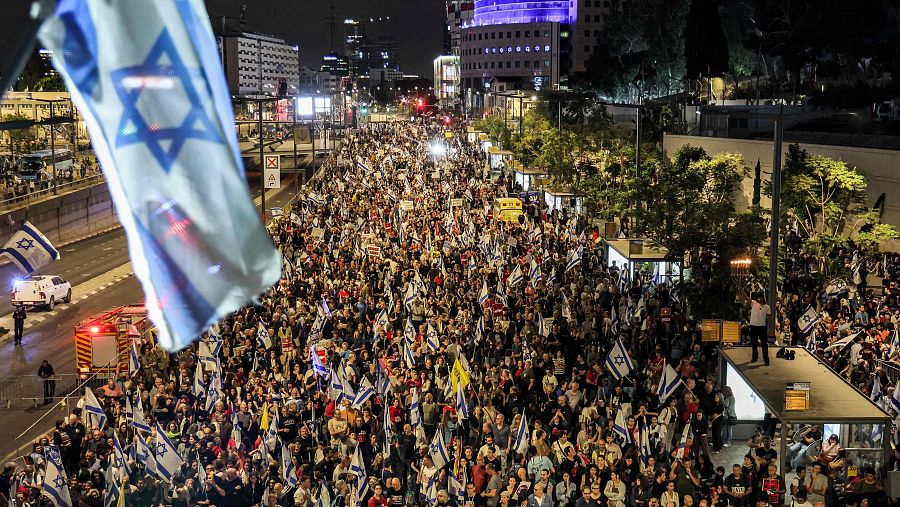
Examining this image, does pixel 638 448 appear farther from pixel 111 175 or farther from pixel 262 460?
pixel 111 175

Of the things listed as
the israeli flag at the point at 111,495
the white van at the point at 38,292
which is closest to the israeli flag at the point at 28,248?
the israeli flag at the point at 111,495

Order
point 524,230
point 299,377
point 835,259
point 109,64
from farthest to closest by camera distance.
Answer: point 524,230, point 835,259, point 299,377, point 109,64

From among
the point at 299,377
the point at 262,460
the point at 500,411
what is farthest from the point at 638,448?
the point at 299,377

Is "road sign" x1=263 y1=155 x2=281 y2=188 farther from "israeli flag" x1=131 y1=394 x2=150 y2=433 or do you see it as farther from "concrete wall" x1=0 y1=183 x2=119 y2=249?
"israeli flag" x1=131 y1=394 x2=150 y2=433

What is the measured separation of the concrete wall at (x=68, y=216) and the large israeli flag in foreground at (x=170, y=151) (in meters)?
48.0

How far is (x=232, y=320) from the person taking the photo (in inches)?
1010

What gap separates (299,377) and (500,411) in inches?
154

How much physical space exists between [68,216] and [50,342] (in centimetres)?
2967

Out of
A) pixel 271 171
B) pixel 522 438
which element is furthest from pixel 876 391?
pixel 271 171

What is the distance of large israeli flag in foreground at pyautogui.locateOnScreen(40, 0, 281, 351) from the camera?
14.8 feet

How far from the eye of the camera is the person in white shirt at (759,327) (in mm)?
17797

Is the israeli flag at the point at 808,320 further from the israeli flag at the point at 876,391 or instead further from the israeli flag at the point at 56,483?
the israeli flag at the point at 56,483

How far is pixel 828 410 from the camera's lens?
14.9 m

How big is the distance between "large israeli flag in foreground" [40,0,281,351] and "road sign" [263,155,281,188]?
41.0 m
